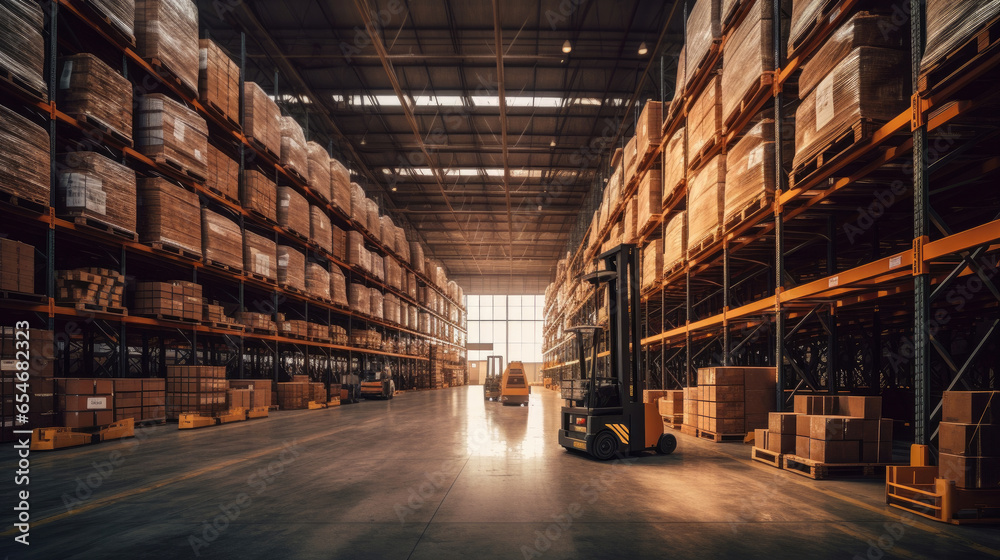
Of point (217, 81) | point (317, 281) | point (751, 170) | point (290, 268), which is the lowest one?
point (317, 281)

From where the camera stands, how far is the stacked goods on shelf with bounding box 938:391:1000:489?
411 cm

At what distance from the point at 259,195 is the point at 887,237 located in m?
13.6

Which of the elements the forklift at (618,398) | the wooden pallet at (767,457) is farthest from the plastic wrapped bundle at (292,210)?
the wooden pallet at (767,457)

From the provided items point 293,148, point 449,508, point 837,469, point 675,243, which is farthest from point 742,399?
point 293,148

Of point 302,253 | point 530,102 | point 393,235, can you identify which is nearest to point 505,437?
point 302,253

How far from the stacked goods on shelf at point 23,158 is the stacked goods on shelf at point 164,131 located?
217cm

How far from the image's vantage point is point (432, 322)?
3509cm

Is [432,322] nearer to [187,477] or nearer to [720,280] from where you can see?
[720,280]

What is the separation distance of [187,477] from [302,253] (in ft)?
37.4

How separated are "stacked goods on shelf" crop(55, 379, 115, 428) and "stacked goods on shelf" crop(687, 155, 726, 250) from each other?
33.9 ft

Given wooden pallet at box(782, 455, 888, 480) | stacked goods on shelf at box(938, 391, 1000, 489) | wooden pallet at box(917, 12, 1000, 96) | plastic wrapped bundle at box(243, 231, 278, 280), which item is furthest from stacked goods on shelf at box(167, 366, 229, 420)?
wooden pallet at box(917, 12, 1000, 96)

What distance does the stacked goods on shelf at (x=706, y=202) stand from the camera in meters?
8.97

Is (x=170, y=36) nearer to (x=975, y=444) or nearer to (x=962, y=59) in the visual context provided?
(x=962, y=59)

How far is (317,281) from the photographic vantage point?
54.8 feet
